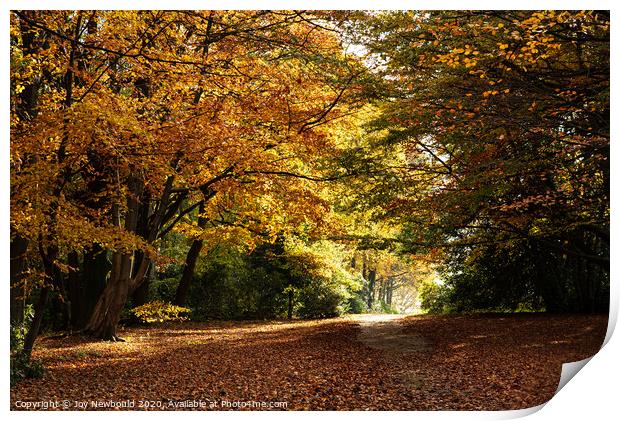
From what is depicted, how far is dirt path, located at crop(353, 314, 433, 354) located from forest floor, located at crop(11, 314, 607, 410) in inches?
1.2

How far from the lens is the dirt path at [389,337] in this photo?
8219 millimetres

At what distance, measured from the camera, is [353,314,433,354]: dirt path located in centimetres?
822

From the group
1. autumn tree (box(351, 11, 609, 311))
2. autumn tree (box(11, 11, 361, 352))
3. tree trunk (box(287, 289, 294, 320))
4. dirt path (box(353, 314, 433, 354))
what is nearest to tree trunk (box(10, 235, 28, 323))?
autumn tree (box(11, 11, 361, 352))

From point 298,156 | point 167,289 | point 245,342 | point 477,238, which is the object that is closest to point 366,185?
point 298,156

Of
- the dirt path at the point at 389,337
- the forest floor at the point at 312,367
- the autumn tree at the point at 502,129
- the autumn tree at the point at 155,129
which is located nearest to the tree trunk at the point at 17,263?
the autumn tree at the point at 155,129

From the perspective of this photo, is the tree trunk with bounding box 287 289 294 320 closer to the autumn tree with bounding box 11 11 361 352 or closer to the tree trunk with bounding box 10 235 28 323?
the autumn tree with bounding box 11 11 361 352

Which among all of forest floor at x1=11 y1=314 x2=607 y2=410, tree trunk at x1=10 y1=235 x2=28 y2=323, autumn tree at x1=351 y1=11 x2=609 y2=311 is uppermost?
autumn tree at x1=351 y1=11 x2=609 y2=311

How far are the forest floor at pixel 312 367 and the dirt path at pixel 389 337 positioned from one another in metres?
0.03

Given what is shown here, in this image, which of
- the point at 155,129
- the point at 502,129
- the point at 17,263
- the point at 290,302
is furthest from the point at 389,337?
the point at 17,263

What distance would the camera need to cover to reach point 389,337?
9.17 meters

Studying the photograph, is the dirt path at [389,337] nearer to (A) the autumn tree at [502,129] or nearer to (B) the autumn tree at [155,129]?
(A) the autumn tree at [502,129]

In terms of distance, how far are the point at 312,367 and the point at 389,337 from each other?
2.50 metres

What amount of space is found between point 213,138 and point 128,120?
1.89 metres

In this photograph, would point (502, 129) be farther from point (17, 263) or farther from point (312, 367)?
point (17, 263)
